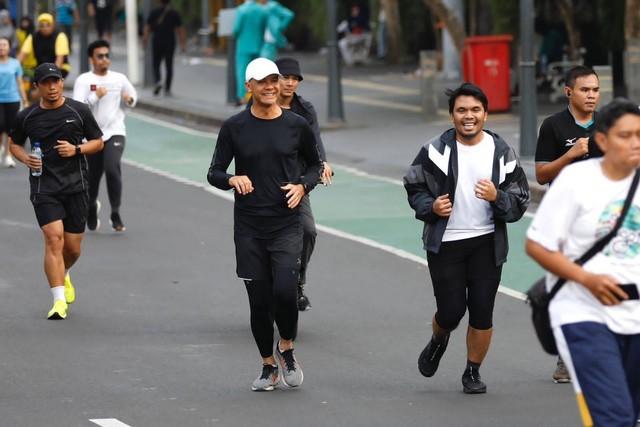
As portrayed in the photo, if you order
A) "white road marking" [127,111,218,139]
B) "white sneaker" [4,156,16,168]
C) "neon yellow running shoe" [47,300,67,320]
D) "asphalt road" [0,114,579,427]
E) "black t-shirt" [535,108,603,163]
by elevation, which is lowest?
"asphalt road" [0,114,579,427]

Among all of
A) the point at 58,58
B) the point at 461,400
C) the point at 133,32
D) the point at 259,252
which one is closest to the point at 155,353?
the point at 259,252

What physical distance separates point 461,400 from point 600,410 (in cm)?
256

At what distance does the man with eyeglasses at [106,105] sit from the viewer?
47.0ft

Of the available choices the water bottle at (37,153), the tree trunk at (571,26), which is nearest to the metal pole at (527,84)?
the tree trunk at (571,26)

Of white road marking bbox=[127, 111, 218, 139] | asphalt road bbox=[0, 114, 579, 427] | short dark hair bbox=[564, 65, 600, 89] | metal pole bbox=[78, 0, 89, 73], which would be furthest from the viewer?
metal pole bbox=[78, 0, 89, 73]

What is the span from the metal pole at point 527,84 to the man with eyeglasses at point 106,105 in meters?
5.55

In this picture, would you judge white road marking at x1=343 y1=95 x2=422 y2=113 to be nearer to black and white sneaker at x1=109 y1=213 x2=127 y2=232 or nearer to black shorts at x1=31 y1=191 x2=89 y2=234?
black and white sneaker at x1=109 y1=213 x2=127 y2=232

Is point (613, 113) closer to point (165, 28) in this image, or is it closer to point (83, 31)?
point (165, 28)

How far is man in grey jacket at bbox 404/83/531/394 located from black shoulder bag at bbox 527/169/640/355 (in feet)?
5.45

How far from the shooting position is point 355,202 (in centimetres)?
1681

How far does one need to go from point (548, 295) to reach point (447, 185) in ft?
6.40

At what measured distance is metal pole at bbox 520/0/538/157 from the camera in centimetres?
1797

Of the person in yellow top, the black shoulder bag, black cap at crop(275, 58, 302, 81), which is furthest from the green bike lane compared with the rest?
the black shoulder bag

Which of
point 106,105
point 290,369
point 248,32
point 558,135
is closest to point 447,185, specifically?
point 558,135
